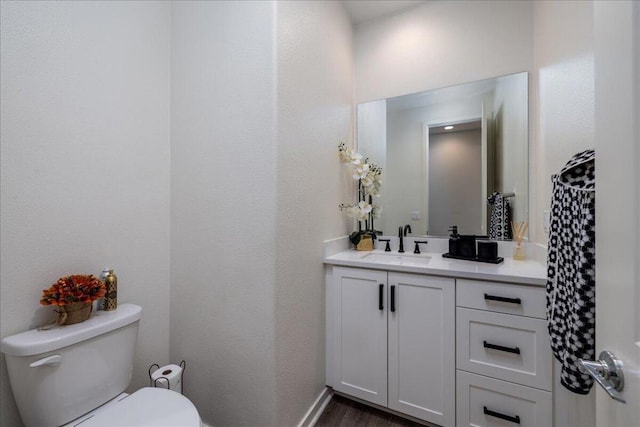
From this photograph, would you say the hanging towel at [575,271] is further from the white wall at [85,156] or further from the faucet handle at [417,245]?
the white wall at [85,156]

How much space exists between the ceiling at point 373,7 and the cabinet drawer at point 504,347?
6.95ft

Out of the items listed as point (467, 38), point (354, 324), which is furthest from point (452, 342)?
point (467, 38)

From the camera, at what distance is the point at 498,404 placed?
49.1 inches

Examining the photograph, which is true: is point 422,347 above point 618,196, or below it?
below

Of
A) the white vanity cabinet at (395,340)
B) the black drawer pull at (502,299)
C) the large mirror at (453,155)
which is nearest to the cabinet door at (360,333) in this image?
the white vanity cabinet at (395,340)

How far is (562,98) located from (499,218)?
29.9 inches

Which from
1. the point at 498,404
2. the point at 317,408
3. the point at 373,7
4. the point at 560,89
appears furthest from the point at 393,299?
the point at 373,7

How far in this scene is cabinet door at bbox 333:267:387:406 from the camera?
4.94 feet

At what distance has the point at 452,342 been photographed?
1.33m

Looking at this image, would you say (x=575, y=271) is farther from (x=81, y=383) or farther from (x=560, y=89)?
(x=81, y=383)

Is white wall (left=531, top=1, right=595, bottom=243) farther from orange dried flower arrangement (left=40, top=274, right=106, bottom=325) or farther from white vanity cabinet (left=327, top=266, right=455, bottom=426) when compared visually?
orange dried flower arrangement (left=40, top=274, right=106, bottom=325)

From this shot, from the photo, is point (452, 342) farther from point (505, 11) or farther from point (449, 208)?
point (505, 11)

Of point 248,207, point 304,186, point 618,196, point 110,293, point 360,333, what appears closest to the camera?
point 618,196

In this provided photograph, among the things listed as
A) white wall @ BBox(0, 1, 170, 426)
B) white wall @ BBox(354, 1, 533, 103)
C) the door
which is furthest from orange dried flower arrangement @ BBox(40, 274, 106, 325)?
white wall @ BBox(354, 1, 533, 103)
